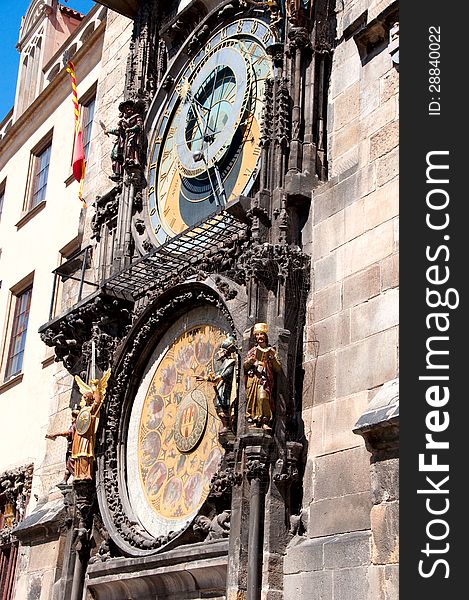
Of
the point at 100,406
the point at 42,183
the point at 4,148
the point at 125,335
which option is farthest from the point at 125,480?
the point at 4,148

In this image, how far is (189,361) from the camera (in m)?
10.6

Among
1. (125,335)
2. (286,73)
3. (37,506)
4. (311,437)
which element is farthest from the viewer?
(37,506)

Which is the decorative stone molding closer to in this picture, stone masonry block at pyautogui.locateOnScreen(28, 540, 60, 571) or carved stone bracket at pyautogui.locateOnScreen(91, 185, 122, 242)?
stone masonry block at pyautogui.locateOnScreen(28, 540, 60, 571)

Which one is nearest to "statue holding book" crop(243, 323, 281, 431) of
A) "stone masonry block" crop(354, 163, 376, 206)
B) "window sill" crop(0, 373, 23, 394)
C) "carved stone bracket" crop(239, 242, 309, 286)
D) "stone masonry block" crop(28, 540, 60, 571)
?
"carved stone bracket" crop(239, 242, 309, 286)

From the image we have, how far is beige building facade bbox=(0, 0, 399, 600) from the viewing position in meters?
8.16

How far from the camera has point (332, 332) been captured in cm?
877

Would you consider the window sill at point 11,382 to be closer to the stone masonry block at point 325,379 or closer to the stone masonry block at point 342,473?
the stone masonry block at point 325,379

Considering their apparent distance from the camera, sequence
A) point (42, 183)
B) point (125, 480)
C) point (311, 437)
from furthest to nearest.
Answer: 1. point (42, 183)
2. point (125, 480)
3. point (311, 437)

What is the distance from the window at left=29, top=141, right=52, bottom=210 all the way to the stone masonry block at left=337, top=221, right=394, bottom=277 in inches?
401

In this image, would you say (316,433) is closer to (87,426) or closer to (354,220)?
(354,220)

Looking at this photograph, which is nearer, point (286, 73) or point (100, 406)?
point (286, 73)

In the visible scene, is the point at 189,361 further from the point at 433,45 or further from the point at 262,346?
the point at 433,45

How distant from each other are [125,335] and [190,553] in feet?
10.6

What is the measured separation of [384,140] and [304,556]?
11.4 feet
